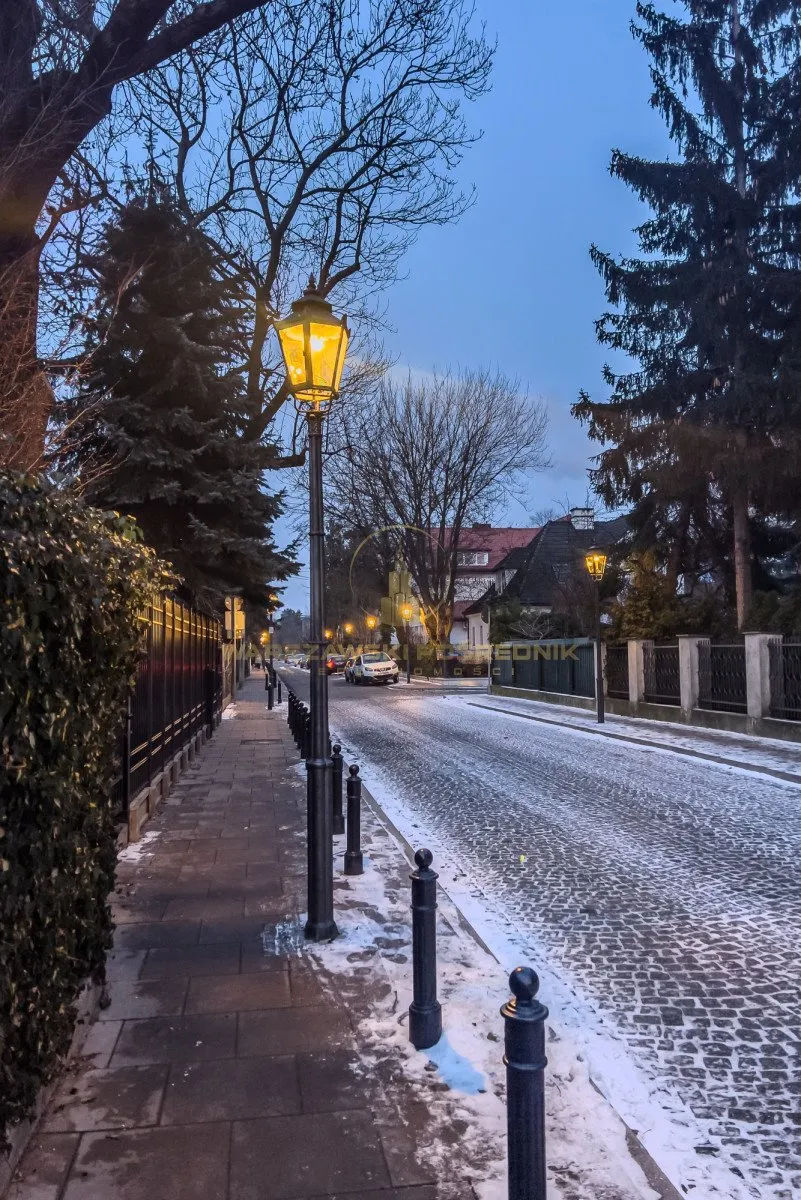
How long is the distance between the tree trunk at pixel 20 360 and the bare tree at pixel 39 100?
11 millimetres

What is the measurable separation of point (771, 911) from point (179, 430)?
12.2 meters

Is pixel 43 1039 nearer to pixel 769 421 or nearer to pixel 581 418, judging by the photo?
pixel 769 421

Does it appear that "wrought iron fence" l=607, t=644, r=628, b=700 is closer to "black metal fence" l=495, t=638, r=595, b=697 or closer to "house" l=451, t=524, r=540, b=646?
"black metal fence" l=495, t=638, r=595, b=697

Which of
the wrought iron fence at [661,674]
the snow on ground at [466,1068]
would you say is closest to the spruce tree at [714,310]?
the wrought iron fence at [661,674]

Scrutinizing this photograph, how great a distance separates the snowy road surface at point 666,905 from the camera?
3.51 meters

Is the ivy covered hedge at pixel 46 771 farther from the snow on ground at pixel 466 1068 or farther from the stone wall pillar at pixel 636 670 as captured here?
the stone wall pillar at pixel 636 670

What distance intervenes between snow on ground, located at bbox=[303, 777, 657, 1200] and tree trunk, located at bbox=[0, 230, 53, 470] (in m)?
5.77

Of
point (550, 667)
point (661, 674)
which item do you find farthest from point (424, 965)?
point (550, 667)

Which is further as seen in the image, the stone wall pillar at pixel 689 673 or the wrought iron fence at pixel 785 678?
the stone wall pillar at pixel 689 673

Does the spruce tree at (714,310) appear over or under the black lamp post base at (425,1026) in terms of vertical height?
over

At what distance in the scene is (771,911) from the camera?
6.00 m

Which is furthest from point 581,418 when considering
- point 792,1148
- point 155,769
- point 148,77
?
point 792,1148

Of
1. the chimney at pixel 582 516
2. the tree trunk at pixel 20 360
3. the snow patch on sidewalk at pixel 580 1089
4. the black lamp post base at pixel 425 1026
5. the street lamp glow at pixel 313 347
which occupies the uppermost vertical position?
the chimney at pixel 582 516

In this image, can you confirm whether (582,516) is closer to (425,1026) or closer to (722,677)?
(722,677)
